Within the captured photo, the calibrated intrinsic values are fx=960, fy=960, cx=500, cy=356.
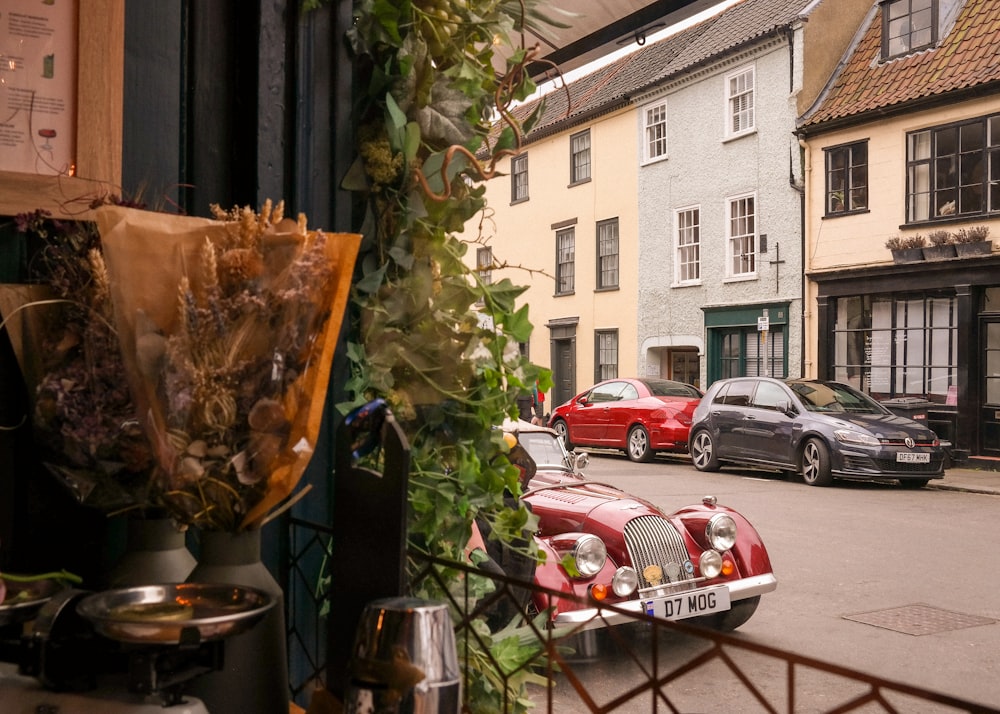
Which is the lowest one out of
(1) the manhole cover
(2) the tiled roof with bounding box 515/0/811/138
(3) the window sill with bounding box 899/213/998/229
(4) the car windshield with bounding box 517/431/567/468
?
(1) the manhole cover

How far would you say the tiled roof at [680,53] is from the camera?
767 inches

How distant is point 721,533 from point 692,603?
57 cm

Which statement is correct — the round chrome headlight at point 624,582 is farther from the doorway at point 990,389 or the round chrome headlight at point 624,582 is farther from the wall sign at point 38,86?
the doorway at point 990,389

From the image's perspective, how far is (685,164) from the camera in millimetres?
21266

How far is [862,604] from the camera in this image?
6.63 meters

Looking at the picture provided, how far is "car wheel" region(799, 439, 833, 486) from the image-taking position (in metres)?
13.0

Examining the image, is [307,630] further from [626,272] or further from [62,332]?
[626,272]

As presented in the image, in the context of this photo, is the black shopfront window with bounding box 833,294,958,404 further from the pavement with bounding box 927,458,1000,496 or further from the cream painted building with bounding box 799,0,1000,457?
the pavement with bounding box 927,458,1000,496

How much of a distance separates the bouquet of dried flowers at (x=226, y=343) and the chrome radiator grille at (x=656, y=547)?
4.09m

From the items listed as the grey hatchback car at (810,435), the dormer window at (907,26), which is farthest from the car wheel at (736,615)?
the dormer window at (907,26)

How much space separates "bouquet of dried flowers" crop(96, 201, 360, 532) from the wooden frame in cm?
64

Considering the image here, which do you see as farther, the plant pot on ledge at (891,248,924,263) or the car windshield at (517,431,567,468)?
the plant pot on ledge at (891,248,924,263)

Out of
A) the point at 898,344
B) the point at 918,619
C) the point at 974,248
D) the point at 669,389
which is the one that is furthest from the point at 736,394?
the point at 918,619

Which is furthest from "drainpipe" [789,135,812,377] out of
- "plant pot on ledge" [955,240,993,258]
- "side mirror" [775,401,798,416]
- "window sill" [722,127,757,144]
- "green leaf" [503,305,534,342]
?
"green leaf" [503,305,534,342]
